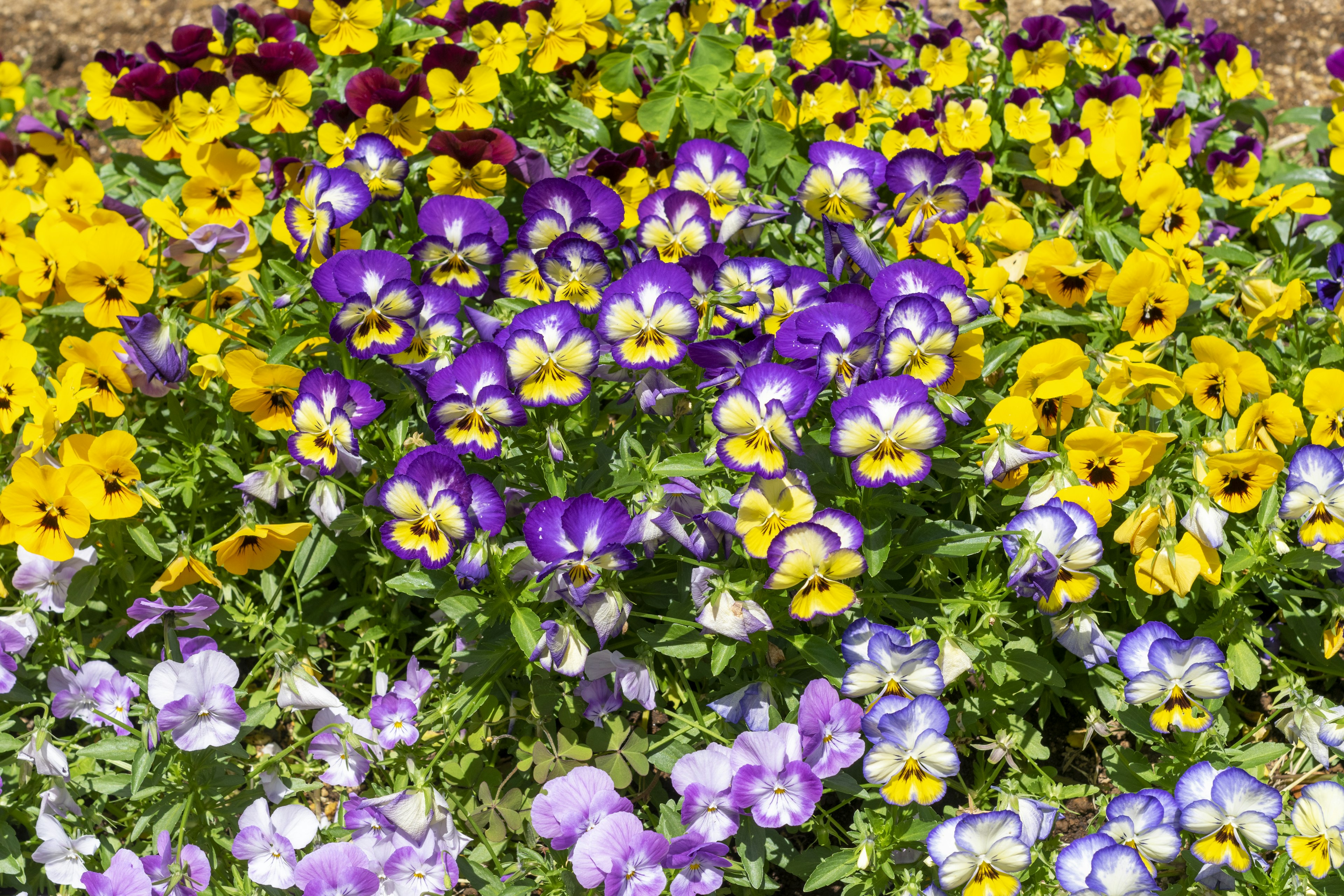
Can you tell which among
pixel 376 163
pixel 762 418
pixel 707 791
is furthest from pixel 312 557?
pixel 762 418

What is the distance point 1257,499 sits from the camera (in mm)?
2348

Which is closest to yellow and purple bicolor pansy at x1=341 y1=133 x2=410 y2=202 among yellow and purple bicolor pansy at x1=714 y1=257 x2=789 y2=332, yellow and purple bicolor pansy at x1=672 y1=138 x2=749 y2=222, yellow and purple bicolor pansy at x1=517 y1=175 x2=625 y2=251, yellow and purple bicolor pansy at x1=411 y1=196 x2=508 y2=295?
yellow and purple bicolor pansy at x1=411 y1=196 x2=508 y2=295

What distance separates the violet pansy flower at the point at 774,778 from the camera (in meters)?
2.09

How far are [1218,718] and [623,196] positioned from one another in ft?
6.96

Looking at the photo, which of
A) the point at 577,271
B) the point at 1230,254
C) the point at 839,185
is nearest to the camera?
the point at 577,271

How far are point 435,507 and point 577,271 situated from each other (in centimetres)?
66

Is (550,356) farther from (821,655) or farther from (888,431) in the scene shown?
(821,655)

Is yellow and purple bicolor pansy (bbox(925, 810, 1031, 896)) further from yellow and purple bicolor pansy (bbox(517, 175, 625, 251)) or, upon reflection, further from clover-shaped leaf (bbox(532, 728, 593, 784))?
yellow and purple bicolor pansy (bbox(517, 175, 625, 251))

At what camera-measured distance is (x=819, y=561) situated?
2.03m

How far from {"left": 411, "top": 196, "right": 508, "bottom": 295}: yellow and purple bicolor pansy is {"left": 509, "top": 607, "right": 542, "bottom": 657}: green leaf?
831mm

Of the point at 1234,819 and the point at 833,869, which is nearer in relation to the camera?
the point at 1234,819

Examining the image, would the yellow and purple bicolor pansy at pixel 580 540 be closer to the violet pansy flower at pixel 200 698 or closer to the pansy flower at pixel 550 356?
the pansy flower at pixel 550 356

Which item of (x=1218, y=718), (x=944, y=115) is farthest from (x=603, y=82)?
(x=1218, y=718)

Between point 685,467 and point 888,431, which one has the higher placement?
point 888,431
